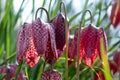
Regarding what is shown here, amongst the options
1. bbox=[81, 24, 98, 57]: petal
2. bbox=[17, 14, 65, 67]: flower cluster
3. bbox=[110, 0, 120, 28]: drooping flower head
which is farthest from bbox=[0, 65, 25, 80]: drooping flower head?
bbox=[110, 0, 120, 28]: drooping flower head

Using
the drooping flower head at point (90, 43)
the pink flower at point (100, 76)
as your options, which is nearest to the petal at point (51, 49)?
the drooping flower head at point (90, 43)

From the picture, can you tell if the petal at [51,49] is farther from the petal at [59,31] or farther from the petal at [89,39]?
the petal at [89,39]

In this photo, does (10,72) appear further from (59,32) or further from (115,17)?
(115,17)

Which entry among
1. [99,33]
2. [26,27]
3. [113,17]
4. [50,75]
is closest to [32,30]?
[26,27]

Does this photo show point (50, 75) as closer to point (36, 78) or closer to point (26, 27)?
point (26, 27)

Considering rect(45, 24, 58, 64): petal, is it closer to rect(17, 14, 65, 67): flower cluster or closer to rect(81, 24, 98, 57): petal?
rect(17, 14, 65, 67): flower cluster

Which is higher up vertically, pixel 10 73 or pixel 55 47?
pixel 55 47
